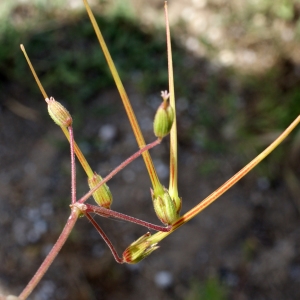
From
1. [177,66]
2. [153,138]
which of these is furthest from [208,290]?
[177,66]

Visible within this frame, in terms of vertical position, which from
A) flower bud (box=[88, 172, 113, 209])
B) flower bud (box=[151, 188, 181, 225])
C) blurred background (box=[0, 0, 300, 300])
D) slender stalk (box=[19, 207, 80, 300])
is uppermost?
blurred background (box=[0, 0, 300, 300])

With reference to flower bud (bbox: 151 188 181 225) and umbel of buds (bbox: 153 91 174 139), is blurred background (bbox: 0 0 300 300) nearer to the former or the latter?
flower bud (bbox: 151 188 181 225)

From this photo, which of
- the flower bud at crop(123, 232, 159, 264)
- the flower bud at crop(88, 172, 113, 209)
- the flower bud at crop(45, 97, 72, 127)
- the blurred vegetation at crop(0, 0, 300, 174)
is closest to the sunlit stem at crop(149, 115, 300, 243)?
the flower bud at crop(123, 232, 159, 264)

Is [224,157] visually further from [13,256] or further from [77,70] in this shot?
[13,256]

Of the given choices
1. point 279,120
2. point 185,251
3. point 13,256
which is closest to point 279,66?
point 279,120

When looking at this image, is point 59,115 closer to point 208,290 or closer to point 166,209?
point 166,209

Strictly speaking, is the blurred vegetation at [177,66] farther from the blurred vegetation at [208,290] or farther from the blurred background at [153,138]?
the blurred vegetation at [208,290]
